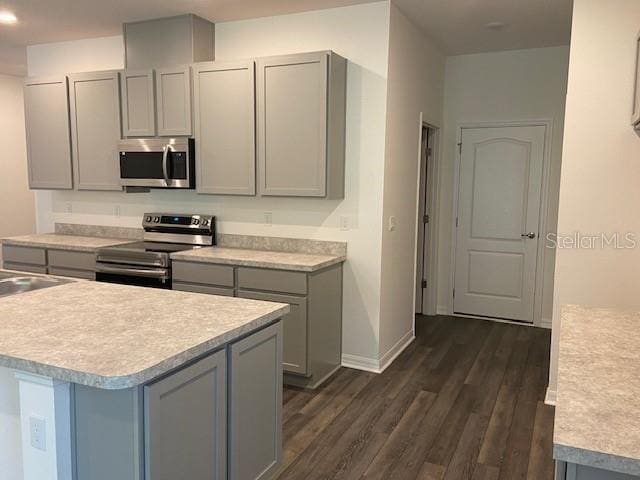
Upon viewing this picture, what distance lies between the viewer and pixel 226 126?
395cm

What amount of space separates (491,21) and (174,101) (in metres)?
2.57

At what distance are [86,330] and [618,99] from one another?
9.87 ft

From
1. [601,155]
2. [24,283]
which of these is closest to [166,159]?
[24,283]

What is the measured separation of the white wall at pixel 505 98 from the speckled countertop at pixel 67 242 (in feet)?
10.7

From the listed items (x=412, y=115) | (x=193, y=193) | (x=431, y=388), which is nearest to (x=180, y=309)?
(x=431, y=388)

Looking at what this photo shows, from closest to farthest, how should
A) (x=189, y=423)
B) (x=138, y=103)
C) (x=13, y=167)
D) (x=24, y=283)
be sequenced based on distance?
1. (x=189, y=423)
2. (x=24, y=283)
3. (x=138, y=103)
4. (x=13, y=167)

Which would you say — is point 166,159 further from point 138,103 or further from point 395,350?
point 395,350

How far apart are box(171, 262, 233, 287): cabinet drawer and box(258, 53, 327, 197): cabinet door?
0.68 meters

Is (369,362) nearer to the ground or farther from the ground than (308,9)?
nearer to the ground

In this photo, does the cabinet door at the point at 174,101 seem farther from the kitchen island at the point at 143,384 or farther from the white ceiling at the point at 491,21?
the kitchen island at the point at 143,384

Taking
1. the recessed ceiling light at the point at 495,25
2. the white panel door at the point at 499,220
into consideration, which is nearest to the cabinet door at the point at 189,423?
the recessed ceiling light at the point at 495,25

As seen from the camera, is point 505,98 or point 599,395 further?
point 505,98

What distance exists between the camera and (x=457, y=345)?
4613 mm

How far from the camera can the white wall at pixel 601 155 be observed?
2.98 m
